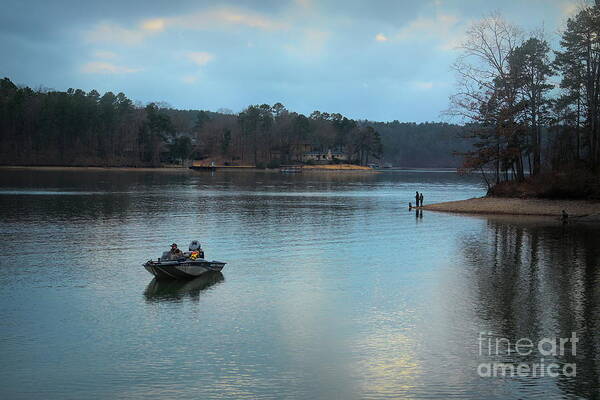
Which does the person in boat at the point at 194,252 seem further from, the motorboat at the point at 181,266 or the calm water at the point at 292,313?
the calm water at the point at 292,313

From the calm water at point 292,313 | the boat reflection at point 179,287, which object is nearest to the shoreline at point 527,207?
the calm water at point 292,313

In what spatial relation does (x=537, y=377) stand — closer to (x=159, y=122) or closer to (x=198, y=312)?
(x=198, y=312)

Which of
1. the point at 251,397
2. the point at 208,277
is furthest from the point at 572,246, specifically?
the point at 251,397

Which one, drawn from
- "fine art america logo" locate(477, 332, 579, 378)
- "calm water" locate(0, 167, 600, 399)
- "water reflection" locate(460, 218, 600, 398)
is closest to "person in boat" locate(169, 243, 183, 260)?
"calm water" locate(0, 167, 600, 399)

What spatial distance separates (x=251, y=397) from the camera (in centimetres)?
1340

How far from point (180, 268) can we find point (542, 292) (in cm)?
1536

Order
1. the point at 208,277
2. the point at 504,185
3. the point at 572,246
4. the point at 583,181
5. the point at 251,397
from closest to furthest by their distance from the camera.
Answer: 1. the point at 251,397
2. the point at 208,277
3. the point at 572,246
4. the point at 583,181
5. the point at 504,185

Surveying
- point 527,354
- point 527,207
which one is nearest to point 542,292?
point 527,354

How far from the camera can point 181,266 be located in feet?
82.4

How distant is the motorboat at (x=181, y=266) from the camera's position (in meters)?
24.6

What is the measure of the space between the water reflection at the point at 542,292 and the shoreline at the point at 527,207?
1340 centimetres

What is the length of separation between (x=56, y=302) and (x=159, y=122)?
17083 centimetres

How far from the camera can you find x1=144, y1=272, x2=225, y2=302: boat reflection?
22688 mm

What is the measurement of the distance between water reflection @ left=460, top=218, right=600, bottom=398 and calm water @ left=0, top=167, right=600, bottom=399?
3.4 inches
